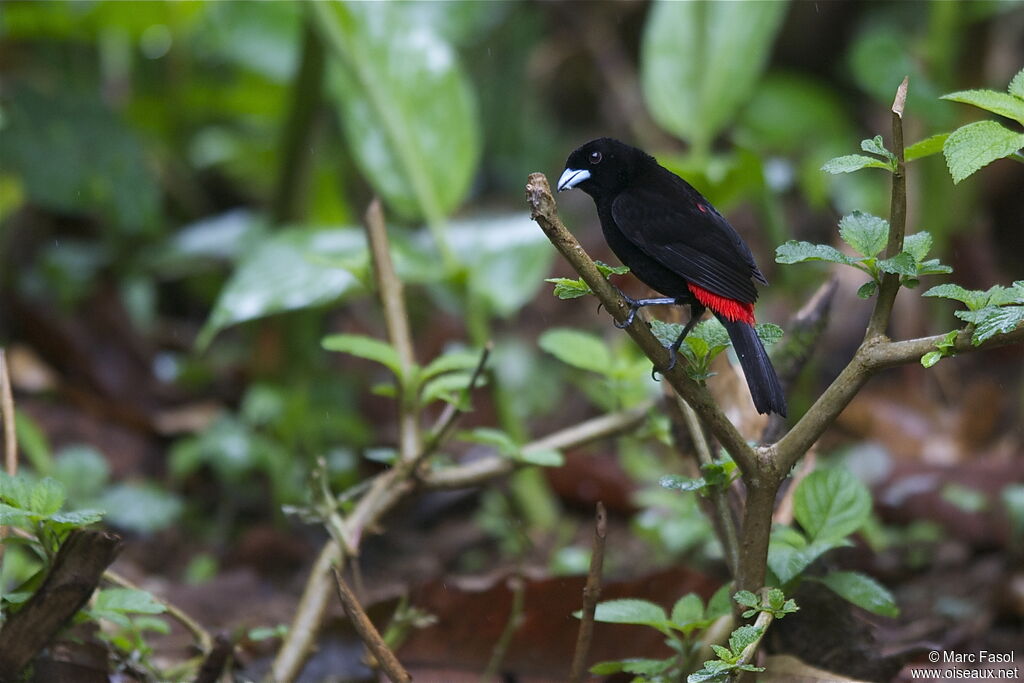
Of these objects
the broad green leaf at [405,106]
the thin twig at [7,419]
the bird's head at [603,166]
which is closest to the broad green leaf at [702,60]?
the broad green leaf at [405,106]

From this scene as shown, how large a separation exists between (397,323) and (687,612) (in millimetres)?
801

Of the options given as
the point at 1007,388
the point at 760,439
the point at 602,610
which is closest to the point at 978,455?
the point at 1007,388

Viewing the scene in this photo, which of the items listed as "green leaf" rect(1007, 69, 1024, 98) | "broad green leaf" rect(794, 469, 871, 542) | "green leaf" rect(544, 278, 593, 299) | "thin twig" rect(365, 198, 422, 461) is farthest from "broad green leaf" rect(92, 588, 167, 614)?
"green leaf" rect(1007, 69, 1024, 98)

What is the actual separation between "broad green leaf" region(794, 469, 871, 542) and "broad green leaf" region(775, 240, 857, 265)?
49 centimetres

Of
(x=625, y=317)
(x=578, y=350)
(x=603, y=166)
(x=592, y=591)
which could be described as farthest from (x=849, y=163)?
(x=578, y=350)

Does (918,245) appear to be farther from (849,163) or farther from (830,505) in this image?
(830,505)

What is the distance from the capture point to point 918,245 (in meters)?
1.36

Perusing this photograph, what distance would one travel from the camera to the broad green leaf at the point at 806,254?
4.30 ft

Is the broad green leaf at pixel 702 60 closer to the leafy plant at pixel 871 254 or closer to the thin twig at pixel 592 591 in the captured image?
the leafy plant at pixel 871 254

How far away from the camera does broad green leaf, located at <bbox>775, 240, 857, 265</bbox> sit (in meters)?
1.31

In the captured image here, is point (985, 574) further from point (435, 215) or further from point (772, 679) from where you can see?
point (435, 215)

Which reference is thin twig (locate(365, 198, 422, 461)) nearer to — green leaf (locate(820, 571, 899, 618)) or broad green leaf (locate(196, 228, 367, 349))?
broad green leaf (locate(196, 228, 367, 349))

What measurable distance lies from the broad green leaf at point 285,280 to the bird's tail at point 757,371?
1.37 metres

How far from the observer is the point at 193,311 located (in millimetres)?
4512
